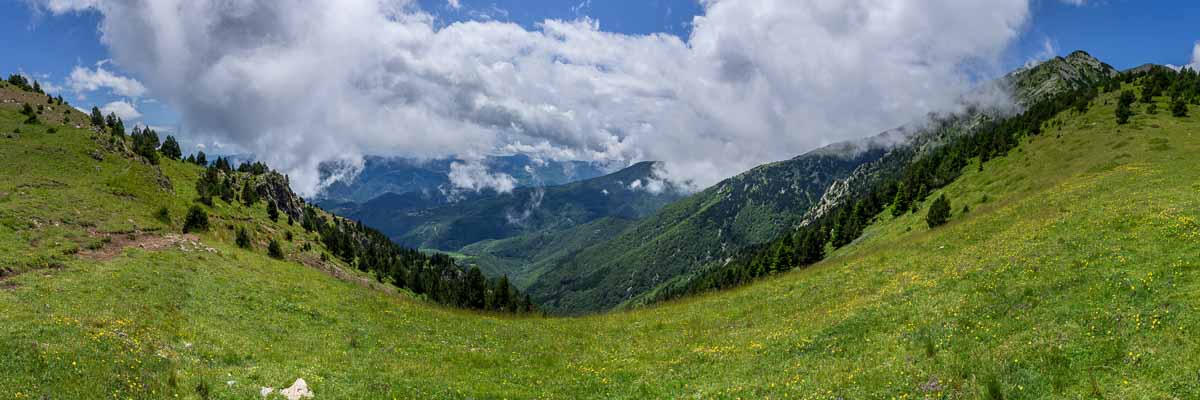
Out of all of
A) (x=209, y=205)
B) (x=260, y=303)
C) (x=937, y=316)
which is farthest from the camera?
(x=209, y=205)

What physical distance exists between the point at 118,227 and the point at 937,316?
59716mm

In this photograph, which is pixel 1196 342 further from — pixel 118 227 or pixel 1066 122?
pixel 1066 122

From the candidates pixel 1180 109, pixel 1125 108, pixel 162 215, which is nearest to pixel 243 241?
pixel 162 215

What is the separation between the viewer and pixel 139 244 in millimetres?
42531

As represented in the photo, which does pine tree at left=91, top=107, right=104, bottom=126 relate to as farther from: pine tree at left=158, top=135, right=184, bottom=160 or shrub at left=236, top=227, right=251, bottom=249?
shrub at left=236, top=227, right=251, bottom=249

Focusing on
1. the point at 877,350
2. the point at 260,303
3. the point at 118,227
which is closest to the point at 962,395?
the point at 877,350

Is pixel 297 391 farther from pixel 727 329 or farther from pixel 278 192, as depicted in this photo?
pixel 278 192

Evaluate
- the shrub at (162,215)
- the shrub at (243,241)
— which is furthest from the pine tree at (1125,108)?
the shrub at (162,215)

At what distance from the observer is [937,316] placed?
22.8m

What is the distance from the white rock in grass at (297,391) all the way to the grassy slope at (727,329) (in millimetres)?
561

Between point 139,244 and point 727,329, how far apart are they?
151 feet

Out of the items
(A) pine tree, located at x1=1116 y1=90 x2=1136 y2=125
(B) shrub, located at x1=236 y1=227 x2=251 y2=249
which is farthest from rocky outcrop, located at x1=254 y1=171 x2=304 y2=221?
(A) pine tree, located at x1=1116 y1=90 x2=1136 y2=125

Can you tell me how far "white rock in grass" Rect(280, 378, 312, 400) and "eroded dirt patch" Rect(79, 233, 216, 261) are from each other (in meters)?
27.9

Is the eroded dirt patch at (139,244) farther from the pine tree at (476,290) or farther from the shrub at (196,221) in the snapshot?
the pine tree at (476,290)
